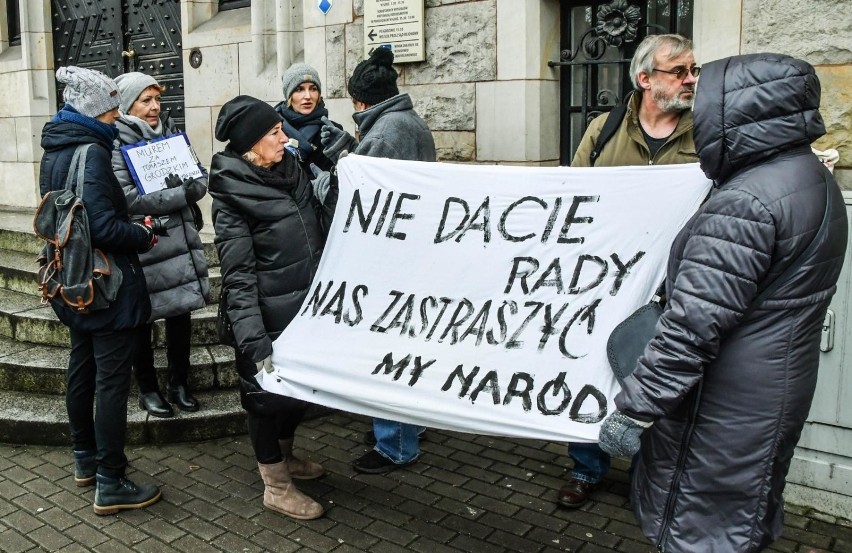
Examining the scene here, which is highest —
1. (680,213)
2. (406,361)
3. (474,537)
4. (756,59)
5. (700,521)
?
(756,59)

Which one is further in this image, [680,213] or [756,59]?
[680,213]

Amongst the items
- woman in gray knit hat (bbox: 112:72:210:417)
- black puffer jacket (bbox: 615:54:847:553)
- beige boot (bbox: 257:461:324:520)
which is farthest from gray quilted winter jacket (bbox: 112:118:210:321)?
black puffer jacket (bbox: 615:54:847:553)

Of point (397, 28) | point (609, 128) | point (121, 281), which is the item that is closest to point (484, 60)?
point (397, 28)

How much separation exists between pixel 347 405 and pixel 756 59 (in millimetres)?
2032

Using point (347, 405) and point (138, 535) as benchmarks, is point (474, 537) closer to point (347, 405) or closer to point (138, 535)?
point (347, 405)

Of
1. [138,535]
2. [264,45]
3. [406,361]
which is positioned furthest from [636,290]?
[264,45]

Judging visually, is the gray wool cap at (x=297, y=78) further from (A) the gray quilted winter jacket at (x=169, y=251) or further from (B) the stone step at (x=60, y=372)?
(B) the stone step at (x=60, y=372)

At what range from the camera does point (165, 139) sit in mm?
4805

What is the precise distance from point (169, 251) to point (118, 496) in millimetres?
1368

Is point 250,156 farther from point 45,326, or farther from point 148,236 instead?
point 45,326

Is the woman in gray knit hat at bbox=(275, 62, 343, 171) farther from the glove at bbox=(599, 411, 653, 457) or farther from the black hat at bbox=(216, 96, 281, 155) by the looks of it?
the glove at bbox=(599, 411, 653, 457)

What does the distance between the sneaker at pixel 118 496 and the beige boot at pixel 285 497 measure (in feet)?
1.99

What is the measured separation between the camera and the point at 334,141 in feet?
15.0

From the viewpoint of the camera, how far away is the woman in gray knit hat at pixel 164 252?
4750mm
